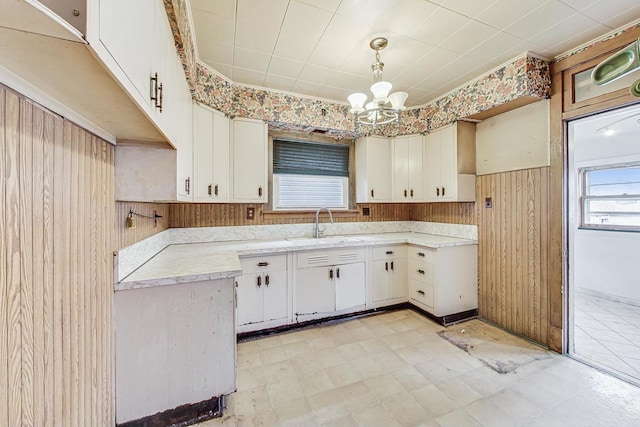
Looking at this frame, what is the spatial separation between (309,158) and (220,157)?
121cm

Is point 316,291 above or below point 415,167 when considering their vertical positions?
below

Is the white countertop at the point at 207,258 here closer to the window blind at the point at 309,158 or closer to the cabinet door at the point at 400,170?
the cabinet door at the point at 400,170

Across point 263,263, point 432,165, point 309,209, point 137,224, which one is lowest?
point 263,263

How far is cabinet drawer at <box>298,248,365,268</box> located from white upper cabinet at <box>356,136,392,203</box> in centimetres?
82

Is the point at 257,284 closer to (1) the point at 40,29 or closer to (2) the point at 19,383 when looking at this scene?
(2) the point at 19,383

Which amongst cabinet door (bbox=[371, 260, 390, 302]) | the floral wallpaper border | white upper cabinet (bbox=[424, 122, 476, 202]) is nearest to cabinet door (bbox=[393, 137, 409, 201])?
the floral wallpaper border

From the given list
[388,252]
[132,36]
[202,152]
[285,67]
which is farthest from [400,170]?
[132,36]

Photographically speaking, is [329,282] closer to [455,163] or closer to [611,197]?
[455,163]

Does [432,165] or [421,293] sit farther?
[432,165]

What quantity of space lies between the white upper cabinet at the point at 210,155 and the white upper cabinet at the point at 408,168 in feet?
7.06

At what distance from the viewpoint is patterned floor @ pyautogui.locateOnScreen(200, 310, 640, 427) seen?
5.18 feet

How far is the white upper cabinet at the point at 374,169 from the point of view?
11.1 feet

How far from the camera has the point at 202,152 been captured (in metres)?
2.41

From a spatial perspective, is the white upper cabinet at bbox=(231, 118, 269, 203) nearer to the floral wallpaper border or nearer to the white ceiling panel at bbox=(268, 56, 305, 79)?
the floral wallpaper border
